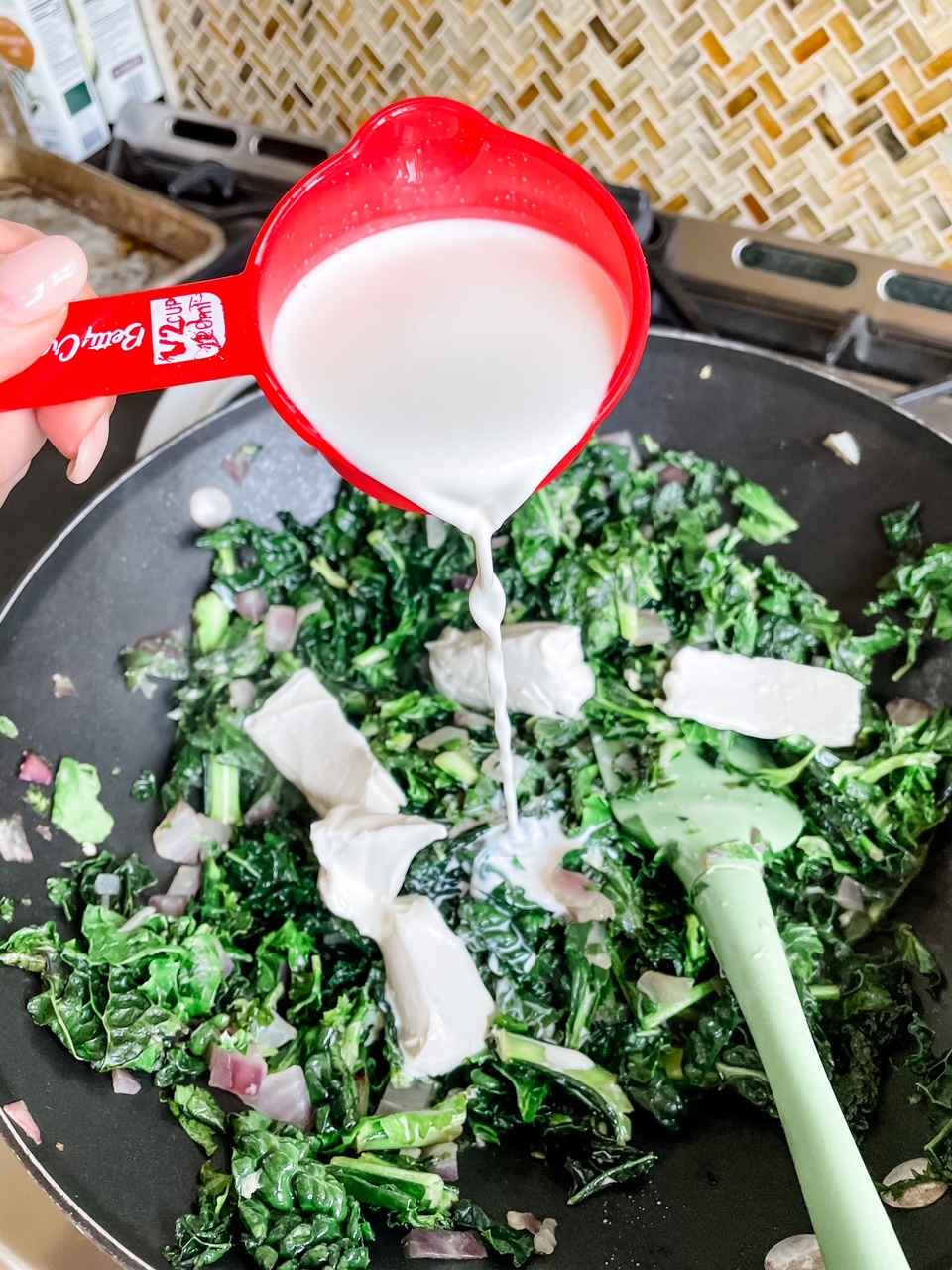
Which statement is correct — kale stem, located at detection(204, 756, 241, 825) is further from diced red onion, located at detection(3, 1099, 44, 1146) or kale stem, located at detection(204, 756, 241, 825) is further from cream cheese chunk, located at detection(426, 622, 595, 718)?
diced red onion, located at detection(3, 1099, 44, 1146)

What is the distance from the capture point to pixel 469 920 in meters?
1.69

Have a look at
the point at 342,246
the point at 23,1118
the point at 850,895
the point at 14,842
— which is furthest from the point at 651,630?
the point at 23,1118

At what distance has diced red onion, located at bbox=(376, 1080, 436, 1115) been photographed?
1.54 m

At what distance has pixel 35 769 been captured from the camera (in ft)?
5.33

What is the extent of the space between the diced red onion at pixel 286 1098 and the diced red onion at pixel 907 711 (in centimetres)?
113

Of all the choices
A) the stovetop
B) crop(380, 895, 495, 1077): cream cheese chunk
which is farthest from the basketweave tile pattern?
crop(380, 895, 495, 1077): cream cheese chunk

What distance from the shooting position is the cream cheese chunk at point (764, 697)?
175 cm

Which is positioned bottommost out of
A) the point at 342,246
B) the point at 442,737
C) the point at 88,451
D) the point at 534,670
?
the point at 442,737

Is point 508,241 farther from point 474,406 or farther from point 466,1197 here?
point 466,1197

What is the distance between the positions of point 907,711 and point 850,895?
1.11 feet

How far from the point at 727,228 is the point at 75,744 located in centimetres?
164

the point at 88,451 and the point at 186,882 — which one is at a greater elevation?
the point at 88,451

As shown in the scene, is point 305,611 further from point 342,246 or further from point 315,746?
point 342,246

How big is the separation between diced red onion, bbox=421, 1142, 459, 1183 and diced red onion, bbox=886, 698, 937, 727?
0.99 meters
